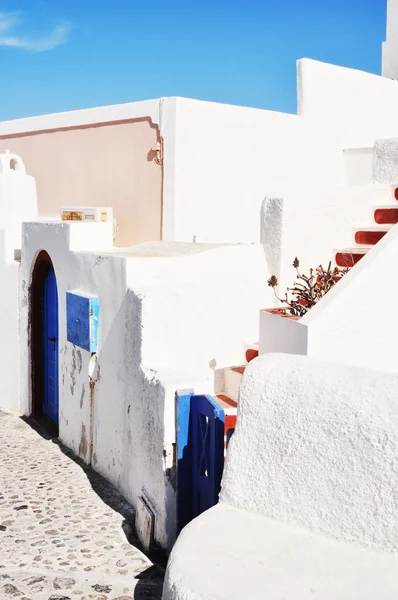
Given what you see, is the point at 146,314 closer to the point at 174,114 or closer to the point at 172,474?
the point at 172,474

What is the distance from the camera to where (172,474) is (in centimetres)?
505

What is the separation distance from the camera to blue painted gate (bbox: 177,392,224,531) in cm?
451

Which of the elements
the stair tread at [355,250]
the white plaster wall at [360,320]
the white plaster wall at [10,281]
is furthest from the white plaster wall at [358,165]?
the white plaster wall at [360,320]

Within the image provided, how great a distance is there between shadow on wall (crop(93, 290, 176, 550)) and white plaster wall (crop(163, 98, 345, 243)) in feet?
8.51

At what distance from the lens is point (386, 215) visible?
7.01 meters

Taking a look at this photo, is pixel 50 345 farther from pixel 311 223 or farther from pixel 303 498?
pixel 303 498

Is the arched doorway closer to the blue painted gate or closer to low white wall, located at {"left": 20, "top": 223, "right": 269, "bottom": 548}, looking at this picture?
low white wall, located at {"left": 20, "top": 223, "right": 269, "bottom": 548}

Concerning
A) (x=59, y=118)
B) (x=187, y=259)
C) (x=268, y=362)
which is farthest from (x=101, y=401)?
(x=59, y=118)

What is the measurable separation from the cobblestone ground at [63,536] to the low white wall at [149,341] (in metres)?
0.24

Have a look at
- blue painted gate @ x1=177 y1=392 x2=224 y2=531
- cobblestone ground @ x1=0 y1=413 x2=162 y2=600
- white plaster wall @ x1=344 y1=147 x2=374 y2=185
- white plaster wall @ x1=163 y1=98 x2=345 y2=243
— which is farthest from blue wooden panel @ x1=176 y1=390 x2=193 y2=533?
white plaster wall @ x1=344 y1=147 x2=374 y2=185

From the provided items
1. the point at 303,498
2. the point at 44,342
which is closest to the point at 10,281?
the point at 44,342

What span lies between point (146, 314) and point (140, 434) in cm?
100

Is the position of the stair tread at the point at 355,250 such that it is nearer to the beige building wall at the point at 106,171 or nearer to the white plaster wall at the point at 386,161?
the white plaster wall at the point at 386,161

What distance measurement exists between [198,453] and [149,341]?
1.31 metres
